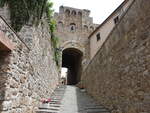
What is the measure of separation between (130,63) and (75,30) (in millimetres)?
12336

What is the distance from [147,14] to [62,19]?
13037mm

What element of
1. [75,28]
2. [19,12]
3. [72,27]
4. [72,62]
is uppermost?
[72,27]

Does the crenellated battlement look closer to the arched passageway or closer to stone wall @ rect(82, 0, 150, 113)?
the arched passageway

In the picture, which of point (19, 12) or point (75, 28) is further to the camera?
point (75, 28)

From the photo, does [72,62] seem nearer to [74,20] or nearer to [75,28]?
[75,28]

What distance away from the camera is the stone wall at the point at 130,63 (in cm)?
285

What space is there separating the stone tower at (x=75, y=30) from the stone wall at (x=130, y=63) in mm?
9698

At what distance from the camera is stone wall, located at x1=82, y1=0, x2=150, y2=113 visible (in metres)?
2.85

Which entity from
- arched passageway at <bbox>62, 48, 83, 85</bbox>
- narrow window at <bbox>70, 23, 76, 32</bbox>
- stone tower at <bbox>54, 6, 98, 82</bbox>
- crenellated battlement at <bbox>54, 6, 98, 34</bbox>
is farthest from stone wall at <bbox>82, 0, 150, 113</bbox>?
crenellated battlement at <bbox>54, 6, 98, 34</bbox>

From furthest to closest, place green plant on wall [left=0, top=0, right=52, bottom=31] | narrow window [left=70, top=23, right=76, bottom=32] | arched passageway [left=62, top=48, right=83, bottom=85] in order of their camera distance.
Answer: arched passageway [left=62, top=48, right=83, bottom=85] → narrow window [left=70, top=23, right=76, bottom=32] → green plant on wall [left=0, top=0, right=52, bottom=31]

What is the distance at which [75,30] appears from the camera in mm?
15375

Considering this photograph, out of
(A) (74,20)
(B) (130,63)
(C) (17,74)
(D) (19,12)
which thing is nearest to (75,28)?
(A) (74,20)

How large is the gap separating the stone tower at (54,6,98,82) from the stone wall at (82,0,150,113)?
9698 millimetres

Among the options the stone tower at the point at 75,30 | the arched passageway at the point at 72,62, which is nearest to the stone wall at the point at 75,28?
the stone tower at the point at 75,30
